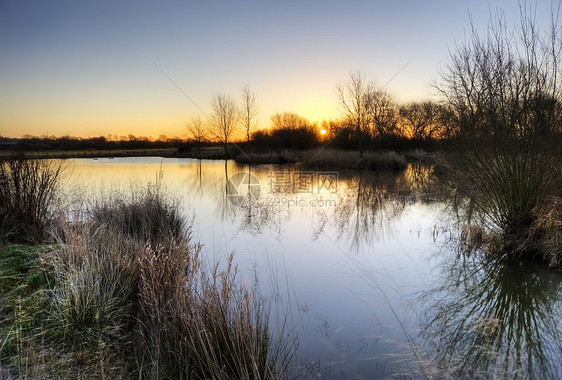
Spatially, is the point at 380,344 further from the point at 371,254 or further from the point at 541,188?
the point at 541,188

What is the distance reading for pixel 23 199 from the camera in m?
6.44

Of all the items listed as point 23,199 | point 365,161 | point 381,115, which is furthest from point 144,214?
point 381,115

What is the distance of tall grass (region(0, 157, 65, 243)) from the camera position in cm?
616

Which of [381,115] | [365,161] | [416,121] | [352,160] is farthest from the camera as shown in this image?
[416,121]

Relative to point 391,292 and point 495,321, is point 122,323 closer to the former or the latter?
point 391,292

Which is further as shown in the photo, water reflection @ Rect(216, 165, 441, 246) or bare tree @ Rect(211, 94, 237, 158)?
bare tree @ Rect(211, 94, 237, 158)

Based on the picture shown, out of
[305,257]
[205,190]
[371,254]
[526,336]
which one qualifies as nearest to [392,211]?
[371,254]

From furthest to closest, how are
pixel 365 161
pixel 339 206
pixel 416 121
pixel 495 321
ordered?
pixel 416 121 → pixel 365 161 → pixel 339 206 → pixel 495 321

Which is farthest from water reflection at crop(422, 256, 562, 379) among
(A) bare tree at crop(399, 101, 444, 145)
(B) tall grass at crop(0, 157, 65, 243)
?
(A) bare tree at crop(399, 101, 444, 145)

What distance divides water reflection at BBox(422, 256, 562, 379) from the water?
14 mm

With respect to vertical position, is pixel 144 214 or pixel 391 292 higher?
pixel 144 214

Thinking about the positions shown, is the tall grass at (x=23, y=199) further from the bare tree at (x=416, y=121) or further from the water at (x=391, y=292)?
the bare tree at (x=416, y=121)

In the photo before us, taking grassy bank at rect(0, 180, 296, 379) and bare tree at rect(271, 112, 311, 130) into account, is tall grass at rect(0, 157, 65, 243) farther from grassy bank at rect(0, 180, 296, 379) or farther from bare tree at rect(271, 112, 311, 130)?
bare tree at rect(271, 112, 311, 130)

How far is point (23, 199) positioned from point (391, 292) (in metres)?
6.78
